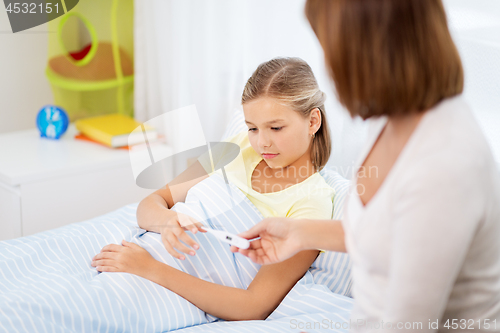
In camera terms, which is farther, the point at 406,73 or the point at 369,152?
the point at 369,152

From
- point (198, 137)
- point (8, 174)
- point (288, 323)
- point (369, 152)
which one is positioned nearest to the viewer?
point (369, 152)

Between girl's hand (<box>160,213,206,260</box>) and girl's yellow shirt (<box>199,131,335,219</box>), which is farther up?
girl's yellow shirt (<box>199,131,335,219</box>)

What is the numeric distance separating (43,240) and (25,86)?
1483mm

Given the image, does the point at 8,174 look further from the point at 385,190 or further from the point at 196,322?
the point at 385,190

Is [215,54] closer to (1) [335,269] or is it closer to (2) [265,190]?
(2) [265,190]

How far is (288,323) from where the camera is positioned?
3.21ft

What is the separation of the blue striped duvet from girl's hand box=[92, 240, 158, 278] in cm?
2

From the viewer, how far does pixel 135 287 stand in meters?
1.01

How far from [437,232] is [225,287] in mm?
595

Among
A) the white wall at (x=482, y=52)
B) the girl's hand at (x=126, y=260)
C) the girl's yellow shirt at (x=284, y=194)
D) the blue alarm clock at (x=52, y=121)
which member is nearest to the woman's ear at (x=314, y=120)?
the girl's yellow shirt at (x=284, y=194)

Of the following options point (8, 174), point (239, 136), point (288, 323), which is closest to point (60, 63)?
point (8, 174)

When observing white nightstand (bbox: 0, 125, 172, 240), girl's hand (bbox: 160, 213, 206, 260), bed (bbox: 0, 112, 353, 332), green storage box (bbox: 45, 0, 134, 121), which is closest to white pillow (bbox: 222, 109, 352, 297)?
bed (bbox: 0, 112, 353, 332)

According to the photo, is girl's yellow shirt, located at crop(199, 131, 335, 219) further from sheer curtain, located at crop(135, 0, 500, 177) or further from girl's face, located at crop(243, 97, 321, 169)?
sheer curtain, located at crop(135, 0, 500, 177)

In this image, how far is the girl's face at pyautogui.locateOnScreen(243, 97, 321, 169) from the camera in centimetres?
113
